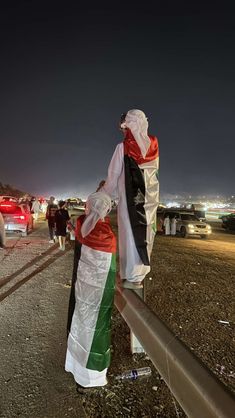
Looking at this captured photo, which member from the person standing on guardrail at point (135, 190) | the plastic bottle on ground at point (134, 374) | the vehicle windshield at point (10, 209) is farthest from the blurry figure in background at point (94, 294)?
the vehicle windshield at point (10, 209)

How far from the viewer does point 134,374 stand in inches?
134

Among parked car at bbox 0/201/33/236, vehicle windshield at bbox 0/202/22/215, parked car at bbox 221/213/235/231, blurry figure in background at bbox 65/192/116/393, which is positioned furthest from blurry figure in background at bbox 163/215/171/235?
blurry figure in background at bbox 65/192/116/393

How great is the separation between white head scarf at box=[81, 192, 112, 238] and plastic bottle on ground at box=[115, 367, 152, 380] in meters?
1.57

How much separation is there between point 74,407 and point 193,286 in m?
5.16

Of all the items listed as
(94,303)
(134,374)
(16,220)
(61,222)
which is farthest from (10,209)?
(94,303)

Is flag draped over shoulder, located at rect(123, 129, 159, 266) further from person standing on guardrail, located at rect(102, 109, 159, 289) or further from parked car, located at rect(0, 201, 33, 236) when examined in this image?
parked car, located at rect(0, 201, 33, 236)

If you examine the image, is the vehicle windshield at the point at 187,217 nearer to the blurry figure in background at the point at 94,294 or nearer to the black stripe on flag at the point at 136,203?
the black stripe on flag at the point at 136,203

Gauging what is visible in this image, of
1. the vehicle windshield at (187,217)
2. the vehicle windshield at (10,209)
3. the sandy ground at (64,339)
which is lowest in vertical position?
the sandy ground at (64,339)

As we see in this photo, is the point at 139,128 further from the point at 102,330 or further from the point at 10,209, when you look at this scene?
the point at 10,209

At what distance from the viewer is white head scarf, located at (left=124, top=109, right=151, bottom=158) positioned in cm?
324

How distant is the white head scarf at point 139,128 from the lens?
3236 mm

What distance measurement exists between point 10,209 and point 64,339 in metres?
13.0

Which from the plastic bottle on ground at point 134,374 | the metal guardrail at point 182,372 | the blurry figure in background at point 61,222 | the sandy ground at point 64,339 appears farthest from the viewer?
the blurry figure in background at point 61,222

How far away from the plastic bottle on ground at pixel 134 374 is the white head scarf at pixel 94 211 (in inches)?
61.7
